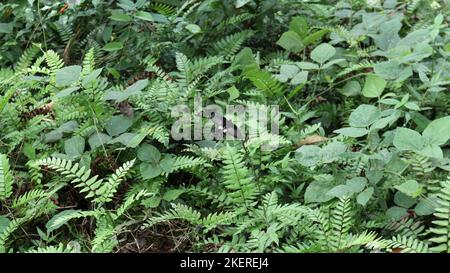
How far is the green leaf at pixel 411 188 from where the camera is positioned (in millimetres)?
2004

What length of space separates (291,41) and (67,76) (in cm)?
123

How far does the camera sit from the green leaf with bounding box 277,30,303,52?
10.0ft

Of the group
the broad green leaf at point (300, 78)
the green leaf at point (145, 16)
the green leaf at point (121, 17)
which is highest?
the green leaf at point (145, 16)

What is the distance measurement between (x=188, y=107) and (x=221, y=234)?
694mm

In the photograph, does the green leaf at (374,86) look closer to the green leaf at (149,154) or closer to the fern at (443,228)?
the fern at (443,228)

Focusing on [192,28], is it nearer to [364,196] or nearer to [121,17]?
[121,17]

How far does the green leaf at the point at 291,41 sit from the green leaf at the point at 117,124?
3.24ft

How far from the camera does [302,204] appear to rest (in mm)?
2277

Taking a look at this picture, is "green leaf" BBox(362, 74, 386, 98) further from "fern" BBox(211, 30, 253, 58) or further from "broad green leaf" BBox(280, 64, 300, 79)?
"fern" BBox(211, 30, 253, 58)

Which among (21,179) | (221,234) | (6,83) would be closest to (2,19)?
(6,83)

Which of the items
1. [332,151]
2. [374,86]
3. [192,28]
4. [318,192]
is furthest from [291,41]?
[318,192]

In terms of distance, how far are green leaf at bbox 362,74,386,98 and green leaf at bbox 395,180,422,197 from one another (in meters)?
0.63

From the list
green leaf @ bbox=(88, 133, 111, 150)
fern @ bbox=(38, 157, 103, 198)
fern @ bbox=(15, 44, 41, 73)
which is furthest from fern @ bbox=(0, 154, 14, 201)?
Result: fern @ bbox=(15, 44, 41, 73)

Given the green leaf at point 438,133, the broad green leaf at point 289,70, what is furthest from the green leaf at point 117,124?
the green leaf at point 438,133
